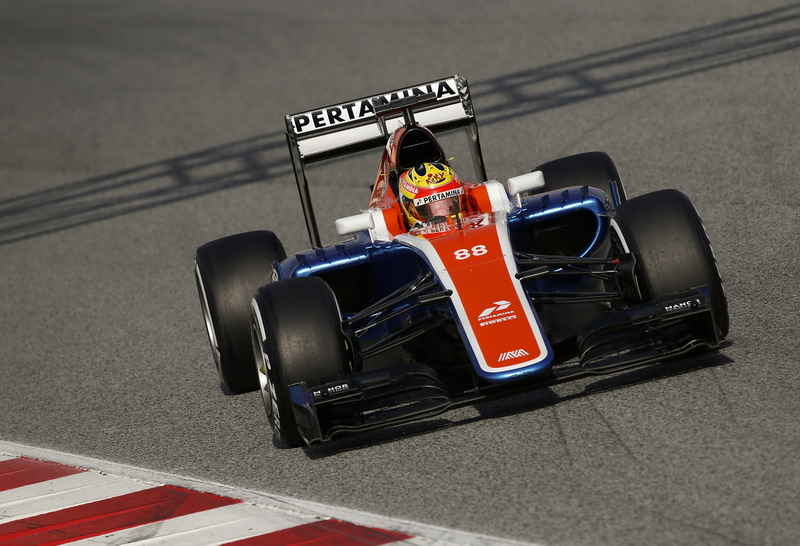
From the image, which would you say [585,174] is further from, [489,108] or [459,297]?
[489,108]

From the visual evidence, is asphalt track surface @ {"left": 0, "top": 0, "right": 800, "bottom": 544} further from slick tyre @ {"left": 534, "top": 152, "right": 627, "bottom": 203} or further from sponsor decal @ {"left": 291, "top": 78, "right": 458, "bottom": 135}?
sponsor decal @ {"left": 291, "top": 78, "right": 458, "bottom": 135}

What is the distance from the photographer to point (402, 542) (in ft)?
16.3

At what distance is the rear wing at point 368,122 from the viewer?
27.8 ft

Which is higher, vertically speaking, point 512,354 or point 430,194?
point 430,194

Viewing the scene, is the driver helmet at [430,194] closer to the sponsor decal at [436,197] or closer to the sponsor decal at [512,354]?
the sponsor decal at [436,197]

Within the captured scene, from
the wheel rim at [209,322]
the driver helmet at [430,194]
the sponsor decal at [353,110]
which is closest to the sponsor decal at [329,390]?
the driver helmet at [430,194]

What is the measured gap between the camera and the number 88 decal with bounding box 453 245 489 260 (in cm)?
652

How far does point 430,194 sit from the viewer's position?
7312 millimetres

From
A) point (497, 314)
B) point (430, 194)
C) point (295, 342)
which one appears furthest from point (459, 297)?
point (430, 194)

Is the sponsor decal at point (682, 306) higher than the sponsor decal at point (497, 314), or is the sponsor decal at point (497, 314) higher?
the sponsor decal at point (497, 314)

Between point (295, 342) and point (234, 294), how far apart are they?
1.46m

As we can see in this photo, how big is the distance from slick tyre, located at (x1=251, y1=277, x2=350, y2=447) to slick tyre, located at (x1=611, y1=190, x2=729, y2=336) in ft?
5.24

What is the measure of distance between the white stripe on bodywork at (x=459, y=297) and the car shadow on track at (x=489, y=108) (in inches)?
272

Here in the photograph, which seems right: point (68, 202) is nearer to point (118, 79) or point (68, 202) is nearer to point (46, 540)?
point (118, 79)
